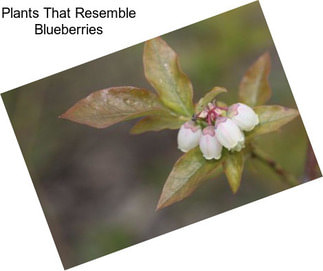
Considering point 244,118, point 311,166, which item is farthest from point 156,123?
point 311,166

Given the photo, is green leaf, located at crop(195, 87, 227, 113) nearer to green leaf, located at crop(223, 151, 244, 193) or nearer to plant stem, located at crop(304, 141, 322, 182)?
green leaf, located at crop(223, 151, 244, 193)

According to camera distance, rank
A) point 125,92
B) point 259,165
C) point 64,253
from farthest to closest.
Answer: point 64,253 → point 259,165 → point 125,92

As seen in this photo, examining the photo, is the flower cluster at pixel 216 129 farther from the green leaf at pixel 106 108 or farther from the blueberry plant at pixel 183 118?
the green leaf at pixel 106 108

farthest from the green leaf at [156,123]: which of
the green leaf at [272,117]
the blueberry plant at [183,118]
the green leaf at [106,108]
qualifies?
the green leaf at [272,117]

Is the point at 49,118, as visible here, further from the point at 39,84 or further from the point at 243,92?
the point at 243,92

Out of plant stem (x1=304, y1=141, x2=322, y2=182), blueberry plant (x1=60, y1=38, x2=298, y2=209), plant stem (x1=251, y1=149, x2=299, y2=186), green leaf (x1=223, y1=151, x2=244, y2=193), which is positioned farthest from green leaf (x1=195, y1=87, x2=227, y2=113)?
plant stem (x1=304, y1=141, x2=322, y2=182)

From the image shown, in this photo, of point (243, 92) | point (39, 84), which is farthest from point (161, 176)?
point (243, 92)

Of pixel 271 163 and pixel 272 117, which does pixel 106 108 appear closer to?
pixel 272 117
